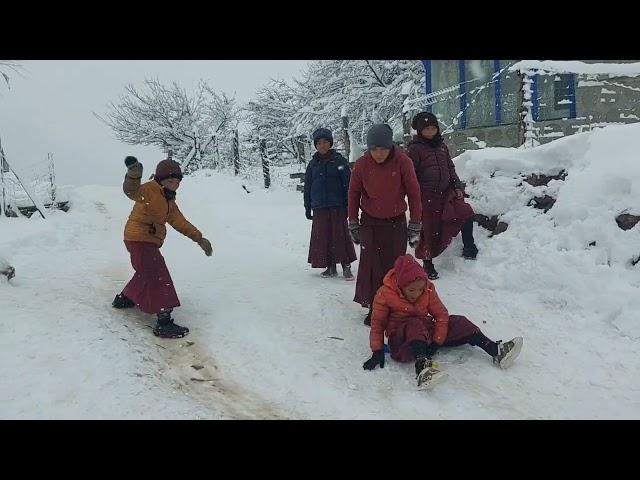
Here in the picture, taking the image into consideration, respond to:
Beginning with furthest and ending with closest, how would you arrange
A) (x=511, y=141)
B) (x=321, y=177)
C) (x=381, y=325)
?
(x=511, y=141) < (x=321, y=177) < (x=381, y=325)

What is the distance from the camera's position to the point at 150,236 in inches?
181

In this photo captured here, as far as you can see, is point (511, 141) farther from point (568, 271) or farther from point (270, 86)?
point (270, 86)

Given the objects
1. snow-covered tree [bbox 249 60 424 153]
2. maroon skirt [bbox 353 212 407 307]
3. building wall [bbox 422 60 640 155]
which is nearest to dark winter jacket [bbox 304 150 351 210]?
maroon skirt [bbox 353 212 407 307]

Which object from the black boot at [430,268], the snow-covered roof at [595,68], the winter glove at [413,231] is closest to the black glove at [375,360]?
the winter glove at [413,231]

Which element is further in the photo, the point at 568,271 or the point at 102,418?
the point at 568,271

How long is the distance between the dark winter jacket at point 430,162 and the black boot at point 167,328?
2.92 meters

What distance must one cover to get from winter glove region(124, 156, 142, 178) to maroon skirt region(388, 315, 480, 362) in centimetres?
258

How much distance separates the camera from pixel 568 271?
4.59m

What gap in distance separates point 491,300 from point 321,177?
7.77 feet

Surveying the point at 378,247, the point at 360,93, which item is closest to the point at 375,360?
the point at 378,247

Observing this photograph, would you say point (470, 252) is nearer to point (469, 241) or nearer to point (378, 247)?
point (469, 241)

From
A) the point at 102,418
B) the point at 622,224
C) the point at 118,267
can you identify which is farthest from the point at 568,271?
the point at 118,267

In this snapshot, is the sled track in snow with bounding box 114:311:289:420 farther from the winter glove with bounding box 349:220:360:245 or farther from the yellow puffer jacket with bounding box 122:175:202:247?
the winter glove with bounding box 349:220:360:245

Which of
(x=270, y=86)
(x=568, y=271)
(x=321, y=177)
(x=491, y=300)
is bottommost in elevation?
(x=491, y=300)
